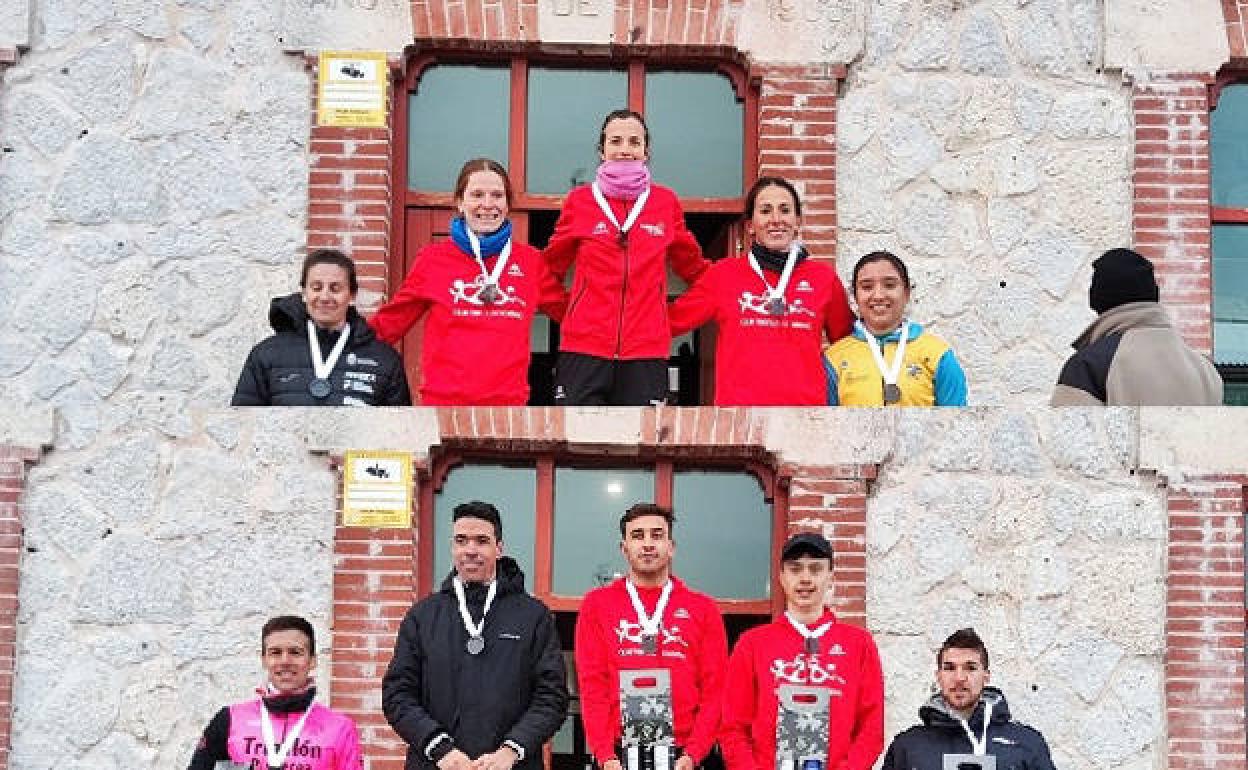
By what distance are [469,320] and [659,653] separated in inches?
85.9

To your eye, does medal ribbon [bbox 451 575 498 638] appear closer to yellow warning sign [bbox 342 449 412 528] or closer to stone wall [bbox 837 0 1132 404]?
yellow warning sign [bbox 342 449 412 528]

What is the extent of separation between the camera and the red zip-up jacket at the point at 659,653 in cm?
993

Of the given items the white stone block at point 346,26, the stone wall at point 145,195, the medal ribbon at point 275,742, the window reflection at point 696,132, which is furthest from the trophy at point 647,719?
the white stone block at point 346,26

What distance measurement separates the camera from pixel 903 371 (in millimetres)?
11320

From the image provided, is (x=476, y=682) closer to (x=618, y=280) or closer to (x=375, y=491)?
(x=375, y=491)

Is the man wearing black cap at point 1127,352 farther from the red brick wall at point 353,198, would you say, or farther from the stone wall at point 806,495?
the red brick wall at point 353,198

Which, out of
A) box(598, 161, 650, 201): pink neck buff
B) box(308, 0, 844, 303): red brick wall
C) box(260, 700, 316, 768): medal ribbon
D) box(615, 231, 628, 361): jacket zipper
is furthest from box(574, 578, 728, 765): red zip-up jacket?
box(308, 0, 844, 303): red brick wall

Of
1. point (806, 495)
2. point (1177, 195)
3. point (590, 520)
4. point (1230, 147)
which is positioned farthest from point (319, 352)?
point (1230, 147)

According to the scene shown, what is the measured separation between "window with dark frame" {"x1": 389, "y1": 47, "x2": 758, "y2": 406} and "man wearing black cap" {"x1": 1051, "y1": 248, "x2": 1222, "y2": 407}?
8.16ft

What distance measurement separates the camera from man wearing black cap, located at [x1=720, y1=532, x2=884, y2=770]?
32.1ft

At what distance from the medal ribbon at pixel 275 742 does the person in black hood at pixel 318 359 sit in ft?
6.52

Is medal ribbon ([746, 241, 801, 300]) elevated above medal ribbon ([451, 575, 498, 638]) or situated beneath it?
elevated above

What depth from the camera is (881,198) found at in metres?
12.6

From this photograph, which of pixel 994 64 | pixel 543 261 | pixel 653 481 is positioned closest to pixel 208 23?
pixel 543 261
